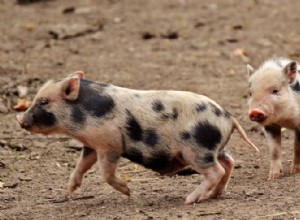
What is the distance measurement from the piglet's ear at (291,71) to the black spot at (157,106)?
151 centimetres

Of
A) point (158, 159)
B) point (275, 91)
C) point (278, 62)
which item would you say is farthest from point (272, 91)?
point (158, 159)

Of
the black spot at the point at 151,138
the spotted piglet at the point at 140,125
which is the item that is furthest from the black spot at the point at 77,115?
the black spot at the point at 151,138

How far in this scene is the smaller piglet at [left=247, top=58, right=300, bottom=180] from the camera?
8.16m

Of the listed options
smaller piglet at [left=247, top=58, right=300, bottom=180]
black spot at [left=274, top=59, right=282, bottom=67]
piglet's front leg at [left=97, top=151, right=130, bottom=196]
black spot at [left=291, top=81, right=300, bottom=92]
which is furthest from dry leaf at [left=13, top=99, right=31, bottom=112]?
piglet's front leg at [left=97, top=151, right=130, bottom=196]

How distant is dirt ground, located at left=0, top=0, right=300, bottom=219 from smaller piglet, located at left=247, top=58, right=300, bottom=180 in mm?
283

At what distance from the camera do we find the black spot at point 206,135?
7.11 meters

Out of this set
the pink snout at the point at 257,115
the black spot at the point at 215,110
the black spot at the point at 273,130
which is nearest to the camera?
the black spot at the point at 215,110

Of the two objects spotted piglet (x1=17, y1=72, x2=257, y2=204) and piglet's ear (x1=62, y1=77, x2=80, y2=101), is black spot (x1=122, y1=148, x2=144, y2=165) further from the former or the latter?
piglet's ear (x1=62, y1=77, x2=80, y2=101)

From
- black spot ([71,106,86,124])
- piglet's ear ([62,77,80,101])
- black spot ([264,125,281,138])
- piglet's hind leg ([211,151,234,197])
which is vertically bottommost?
black spot ([264,125,281,138])

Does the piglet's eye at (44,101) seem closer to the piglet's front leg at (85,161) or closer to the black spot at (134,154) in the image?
the piglet's front leg at (85,161)

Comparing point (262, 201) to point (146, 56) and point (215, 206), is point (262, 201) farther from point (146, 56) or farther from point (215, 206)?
point (146, 56)

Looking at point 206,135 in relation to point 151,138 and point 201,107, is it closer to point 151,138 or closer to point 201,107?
point 201,107

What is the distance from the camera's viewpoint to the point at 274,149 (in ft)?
27.7

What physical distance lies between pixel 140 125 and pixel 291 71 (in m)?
1.72
